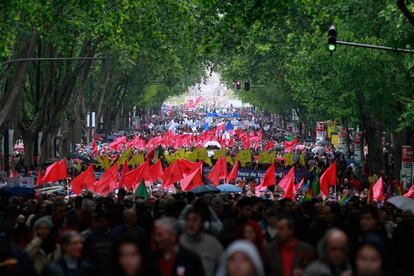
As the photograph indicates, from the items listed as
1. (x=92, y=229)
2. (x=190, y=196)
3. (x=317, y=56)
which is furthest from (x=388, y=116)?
(x=92, y=229)

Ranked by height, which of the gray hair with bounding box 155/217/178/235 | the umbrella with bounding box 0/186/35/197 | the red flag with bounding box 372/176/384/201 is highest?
the gray hair with bounding box 155/217/178/235

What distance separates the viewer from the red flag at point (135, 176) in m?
32.2

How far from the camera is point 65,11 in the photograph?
40.5 metres

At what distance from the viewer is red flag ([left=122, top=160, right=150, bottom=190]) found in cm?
3222

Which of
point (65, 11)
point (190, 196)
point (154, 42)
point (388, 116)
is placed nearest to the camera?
point (190, 196)

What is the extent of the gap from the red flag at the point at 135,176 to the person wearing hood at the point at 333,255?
73.1 ft

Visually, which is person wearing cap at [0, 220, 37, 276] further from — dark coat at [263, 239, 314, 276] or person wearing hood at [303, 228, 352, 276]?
person wearing hood at [303, 228, 352, 276]

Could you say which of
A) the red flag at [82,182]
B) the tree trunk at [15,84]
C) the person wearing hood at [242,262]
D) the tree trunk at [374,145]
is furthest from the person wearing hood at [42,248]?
the tree trunk at [374,145]

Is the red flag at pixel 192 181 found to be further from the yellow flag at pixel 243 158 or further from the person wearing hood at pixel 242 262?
the person wearing hood at pixel 242 262

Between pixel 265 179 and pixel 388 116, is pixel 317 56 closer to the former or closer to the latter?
pixel 388 116

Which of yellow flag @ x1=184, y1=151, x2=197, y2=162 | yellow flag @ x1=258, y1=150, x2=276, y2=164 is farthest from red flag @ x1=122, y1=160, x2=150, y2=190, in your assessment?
yellow flag @ x1=184, y1=151, x2=197, y2=162

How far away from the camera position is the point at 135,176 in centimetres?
3259

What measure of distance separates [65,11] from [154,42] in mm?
7359

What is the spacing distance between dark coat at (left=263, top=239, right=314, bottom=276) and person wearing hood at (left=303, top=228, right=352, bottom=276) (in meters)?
0.50
